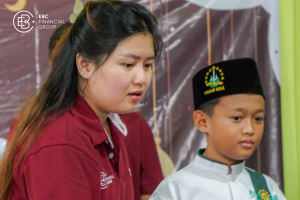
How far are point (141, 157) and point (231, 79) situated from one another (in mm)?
542

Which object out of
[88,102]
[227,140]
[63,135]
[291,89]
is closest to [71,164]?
[63,135]

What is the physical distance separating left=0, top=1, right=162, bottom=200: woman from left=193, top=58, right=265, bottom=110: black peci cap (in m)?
0.44

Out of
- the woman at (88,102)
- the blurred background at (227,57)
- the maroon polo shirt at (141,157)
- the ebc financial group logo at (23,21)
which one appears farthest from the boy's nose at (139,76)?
the ebc financial group logo at (23,21)

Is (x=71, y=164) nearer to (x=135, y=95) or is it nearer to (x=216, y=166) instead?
(x=135, y=95)

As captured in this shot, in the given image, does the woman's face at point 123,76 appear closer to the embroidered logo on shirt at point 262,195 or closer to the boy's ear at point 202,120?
the boy's ear at point 202,120

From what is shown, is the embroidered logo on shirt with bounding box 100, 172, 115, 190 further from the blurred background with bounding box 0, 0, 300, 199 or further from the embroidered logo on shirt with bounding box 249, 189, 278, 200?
the blurred background with bounding box 0, 0, 300, 199

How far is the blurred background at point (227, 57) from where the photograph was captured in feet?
7.15

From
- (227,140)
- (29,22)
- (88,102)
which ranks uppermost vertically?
(29,22)

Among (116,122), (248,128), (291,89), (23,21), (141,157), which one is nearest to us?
(116,122)

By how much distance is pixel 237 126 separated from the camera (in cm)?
155

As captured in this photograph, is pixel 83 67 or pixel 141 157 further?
pixel 141 157

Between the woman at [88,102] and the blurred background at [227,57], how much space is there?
900mm

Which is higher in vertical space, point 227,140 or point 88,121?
point 88,121

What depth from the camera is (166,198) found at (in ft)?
5.22
